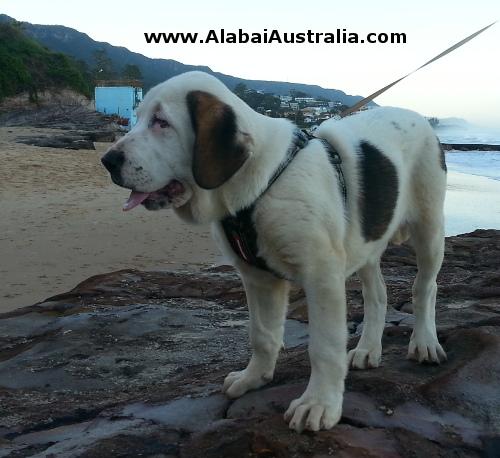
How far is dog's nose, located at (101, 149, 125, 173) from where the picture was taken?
286 cm

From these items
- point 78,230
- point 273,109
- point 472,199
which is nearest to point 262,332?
point 78,230

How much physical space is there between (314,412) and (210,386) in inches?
38.5

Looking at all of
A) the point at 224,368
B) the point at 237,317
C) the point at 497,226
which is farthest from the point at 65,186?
the point at 224,368

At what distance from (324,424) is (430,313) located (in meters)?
A: 1.30

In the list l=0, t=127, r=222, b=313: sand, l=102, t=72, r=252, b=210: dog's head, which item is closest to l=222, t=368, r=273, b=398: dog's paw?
l=102, t=72, r=252, b=210: dog's head

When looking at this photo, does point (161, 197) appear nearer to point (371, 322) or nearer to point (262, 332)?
point (262, 332)

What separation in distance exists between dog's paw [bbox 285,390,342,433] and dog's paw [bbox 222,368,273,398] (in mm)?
508

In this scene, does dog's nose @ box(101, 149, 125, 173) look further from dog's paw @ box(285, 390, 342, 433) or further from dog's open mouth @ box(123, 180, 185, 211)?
dog's paw @ box(285, 390, 342, 433)

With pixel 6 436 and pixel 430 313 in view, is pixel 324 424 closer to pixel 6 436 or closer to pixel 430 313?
pixel 430 313

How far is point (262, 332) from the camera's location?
334 cm

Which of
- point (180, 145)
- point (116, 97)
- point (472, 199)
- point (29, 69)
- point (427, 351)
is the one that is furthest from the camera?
point (116, 97)

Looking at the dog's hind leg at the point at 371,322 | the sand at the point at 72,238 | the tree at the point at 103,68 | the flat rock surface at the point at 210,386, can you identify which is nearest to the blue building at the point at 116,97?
the tree at the point at 103,68

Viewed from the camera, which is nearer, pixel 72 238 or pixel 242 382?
pixel 242 382

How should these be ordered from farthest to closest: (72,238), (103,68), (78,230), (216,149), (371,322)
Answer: (103,68)
(78,230)
(72,238)
(371,322)
(216,149)
